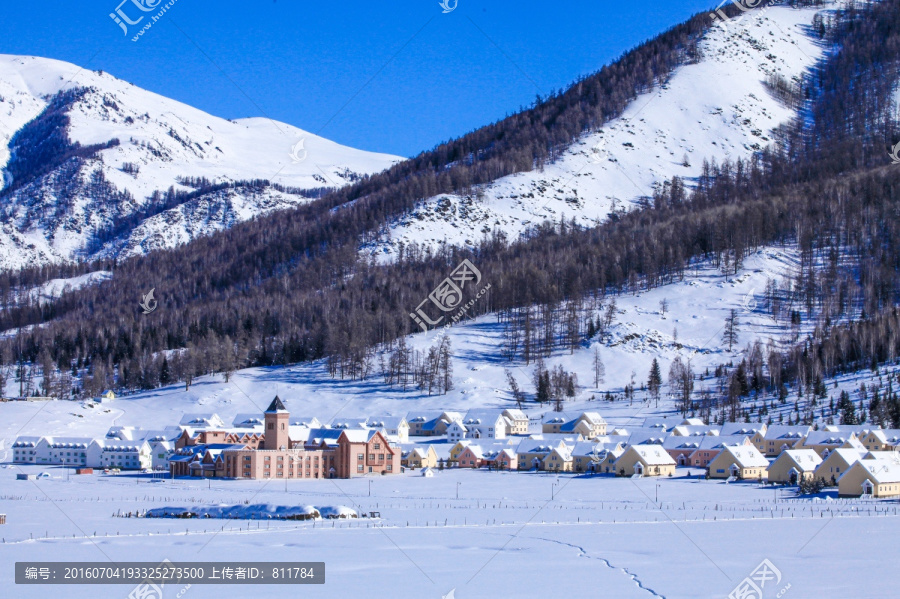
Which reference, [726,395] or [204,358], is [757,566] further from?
A: [204,358]

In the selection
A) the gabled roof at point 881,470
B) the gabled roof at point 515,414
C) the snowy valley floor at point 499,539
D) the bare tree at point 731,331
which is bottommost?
the snowy valley floor at point 499,539

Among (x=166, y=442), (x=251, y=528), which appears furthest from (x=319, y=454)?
(x=251, y=528)

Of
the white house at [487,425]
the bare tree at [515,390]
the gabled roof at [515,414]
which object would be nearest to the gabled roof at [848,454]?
the white house at [487,425]

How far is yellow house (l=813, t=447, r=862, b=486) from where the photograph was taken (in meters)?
65.7

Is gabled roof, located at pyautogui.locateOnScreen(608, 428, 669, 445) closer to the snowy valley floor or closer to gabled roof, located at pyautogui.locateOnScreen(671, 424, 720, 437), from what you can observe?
gabled roof, located at pyautogui.locateOnScreen(671, 424, 720, 437)

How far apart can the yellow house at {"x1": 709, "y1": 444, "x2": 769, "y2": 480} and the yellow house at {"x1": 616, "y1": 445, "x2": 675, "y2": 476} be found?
3641 mm

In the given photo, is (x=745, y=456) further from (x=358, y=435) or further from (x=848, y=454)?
(x=358, y=435)

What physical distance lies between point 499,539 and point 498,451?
48.6m

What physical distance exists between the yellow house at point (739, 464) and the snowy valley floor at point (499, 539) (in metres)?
8.40

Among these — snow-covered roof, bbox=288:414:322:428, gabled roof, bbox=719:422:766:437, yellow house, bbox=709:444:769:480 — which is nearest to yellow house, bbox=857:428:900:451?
yellow house, bbox=709:444:769:480

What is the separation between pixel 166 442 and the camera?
95312 millimetres

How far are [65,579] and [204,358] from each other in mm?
118957

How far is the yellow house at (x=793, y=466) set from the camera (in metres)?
70.4

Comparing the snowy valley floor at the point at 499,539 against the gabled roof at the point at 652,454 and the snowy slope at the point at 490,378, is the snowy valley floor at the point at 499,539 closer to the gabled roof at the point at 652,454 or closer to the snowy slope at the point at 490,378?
the gabled roof at the point at 652,454
